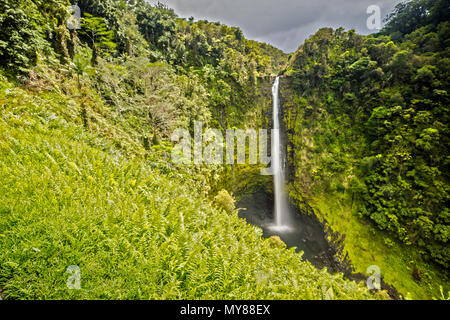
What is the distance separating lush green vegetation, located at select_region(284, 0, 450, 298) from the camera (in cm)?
1466

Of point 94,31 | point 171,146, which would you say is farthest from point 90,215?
point 94,31

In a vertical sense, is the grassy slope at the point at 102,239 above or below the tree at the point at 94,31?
below

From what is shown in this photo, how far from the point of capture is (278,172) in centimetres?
2573

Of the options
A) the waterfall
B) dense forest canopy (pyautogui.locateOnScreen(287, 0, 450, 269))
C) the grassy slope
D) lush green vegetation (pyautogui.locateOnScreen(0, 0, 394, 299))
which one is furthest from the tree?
dense forest canopy (pyautogui.locateOnScreen(287, 0, 450, 269))

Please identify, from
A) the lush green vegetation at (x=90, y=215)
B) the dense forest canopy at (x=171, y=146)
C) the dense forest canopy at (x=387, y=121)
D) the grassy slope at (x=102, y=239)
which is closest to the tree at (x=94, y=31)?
the dense forest canopy at (x=171, y=146)

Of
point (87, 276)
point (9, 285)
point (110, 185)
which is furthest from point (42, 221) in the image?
point (110, 185)

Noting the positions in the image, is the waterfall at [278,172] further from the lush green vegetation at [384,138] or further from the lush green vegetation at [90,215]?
the lush green vegetation at [90,215]

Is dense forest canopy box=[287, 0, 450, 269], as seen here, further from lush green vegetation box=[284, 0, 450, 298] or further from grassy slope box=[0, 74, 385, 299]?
grassy slope box=[0, 74, 385, 299]

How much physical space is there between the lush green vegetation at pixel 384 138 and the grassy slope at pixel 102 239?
60.1ft

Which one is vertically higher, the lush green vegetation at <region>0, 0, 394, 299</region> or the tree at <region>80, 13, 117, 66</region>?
the tree at <region>80, 13, 117, 66</region>

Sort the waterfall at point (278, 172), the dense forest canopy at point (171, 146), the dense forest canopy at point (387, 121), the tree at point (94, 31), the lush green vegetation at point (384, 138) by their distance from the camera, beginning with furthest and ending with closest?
the waterfall at point (278, 172)
the dense forest canopy at point (387, 121)
the lush green vegetation at point (384, 138)
the tree at point (94, 31)
the dense forest canopy at point (171, 146)

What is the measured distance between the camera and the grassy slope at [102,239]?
1994mm

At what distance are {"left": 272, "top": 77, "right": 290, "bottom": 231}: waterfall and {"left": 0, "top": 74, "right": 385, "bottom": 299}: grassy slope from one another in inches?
759

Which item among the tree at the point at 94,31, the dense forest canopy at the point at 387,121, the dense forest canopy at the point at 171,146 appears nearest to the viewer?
the dense forest canopy at the point at 171,146
